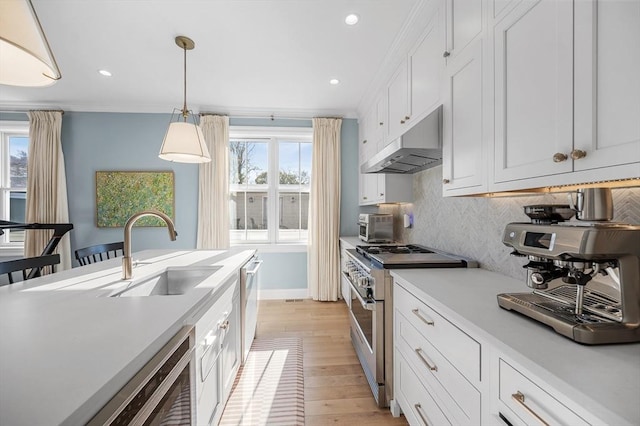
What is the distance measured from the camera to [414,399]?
4.39 ft

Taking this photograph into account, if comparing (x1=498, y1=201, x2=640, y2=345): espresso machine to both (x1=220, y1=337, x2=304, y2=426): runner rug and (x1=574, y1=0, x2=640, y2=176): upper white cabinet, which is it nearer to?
(x1=574, y1=0, x2=640, y2=176): upper white cabinet

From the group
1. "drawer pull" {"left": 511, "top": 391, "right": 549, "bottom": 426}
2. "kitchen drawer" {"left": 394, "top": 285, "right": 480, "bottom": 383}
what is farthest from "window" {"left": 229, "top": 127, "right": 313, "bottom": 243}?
"drawer pull" {"left": 511, "top": 391, "right": 549, "bottom": 426}

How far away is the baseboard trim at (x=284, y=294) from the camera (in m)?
3.81

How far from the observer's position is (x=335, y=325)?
2.92 metres

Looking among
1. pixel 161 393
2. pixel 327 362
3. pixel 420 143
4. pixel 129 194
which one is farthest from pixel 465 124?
pixel 129 194

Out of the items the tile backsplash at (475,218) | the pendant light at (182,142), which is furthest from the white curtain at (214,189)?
the tile backsplash at (475,218)

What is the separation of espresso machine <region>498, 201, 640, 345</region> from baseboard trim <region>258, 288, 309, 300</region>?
3.18 metres

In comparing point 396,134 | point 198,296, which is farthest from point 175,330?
point 396,134

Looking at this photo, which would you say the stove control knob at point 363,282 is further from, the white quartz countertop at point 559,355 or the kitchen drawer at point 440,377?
the white quartz countertop at point 559,355

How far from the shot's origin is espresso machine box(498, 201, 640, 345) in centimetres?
67

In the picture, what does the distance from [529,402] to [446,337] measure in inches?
14.6

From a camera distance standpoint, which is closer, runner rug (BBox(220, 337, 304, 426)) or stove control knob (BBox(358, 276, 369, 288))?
runner rug (BBox(220, 337, 304, 426))

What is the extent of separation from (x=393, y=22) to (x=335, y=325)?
287 centimetres

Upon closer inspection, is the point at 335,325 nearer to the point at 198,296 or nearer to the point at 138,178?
the point at 198,296
